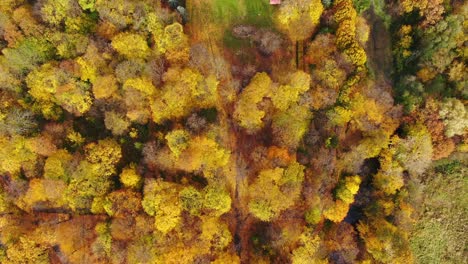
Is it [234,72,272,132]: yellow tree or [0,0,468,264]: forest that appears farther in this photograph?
[234,72,272,132]: yellow tree

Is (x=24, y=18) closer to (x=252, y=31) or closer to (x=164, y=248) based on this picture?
(x=252, y=31)

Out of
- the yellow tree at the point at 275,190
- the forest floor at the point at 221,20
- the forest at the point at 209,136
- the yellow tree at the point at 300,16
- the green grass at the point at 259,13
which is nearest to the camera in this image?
the yellow tree at the point at 275,190

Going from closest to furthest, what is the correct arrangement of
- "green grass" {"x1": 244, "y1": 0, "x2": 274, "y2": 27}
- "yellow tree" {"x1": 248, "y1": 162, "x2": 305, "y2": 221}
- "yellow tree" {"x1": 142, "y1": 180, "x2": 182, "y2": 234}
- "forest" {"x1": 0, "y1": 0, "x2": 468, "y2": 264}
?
"yellow tree" {"x1": 142, "y1": 180, "x2": 182, "y2": 234} → "yellow tree" {"x1": 248, "y1": 162, "x2": 305, "y2": 221} → "forest" {"x1": 0, "y1": 0, "x2": 468, "y2": 264} → "green grass" {"x1": 244, "y1": 0, "x2": 274, "y2": 27}

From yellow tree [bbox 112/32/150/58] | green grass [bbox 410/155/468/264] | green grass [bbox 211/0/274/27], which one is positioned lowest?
green grass [bbox 410/155/468/264]

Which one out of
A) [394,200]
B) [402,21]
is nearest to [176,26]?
[402,21]

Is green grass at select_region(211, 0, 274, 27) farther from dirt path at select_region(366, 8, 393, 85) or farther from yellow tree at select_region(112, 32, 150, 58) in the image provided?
dirt path at select_region(366, 8, 393, 85)

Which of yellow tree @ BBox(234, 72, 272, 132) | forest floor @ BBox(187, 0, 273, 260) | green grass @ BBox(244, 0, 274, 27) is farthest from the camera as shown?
green grass @ BBox(244, 0, 274, 27)

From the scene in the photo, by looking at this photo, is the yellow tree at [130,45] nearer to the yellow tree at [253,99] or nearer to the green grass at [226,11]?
the green grass at [226,11]

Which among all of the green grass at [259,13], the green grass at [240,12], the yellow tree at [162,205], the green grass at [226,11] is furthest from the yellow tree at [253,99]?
the yellow tree at [162,205]

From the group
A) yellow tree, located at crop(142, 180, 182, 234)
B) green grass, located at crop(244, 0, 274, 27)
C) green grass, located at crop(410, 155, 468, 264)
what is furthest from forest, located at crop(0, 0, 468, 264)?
green grass, located at crop(410, 155, 468, 264)
